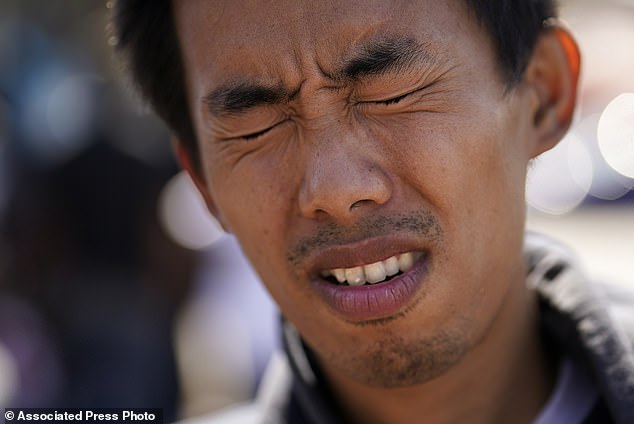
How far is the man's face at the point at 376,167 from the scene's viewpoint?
1876 millimetres

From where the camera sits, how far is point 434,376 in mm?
A: 1997

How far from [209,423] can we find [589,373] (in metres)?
1.21

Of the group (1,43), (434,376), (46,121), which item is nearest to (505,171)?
(434,376)

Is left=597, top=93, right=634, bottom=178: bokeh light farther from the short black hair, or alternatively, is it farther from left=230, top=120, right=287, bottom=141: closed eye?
left=230, top=120, right=287, bottom=141: closed eye

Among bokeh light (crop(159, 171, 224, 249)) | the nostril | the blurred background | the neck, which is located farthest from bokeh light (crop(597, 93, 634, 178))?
the nostril

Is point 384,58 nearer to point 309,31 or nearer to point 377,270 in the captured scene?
point 309,31

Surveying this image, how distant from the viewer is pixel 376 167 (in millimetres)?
1858

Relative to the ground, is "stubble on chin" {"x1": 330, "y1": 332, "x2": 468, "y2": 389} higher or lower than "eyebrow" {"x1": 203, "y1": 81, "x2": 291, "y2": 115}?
lower

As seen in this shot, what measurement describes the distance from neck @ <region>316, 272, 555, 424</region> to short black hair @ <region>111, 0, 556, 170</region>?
1.97 ft

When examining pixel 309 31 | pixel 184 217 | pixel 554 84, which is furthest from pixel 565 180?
pixel 309 31

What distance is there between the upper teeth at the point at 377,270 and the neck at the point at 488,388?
322 millimetres

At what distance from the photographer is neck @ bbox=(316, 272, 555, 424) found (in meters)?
2.15

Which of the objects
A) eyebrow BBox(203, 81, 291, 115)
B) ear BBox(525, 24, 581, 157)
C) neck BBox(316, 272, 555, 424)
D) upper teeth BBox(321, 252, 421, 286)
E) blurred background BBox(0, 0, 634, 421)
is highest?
eyebrow BBox(203, 81, 291, 115)

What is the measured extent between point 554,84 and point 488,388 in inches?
30.7
